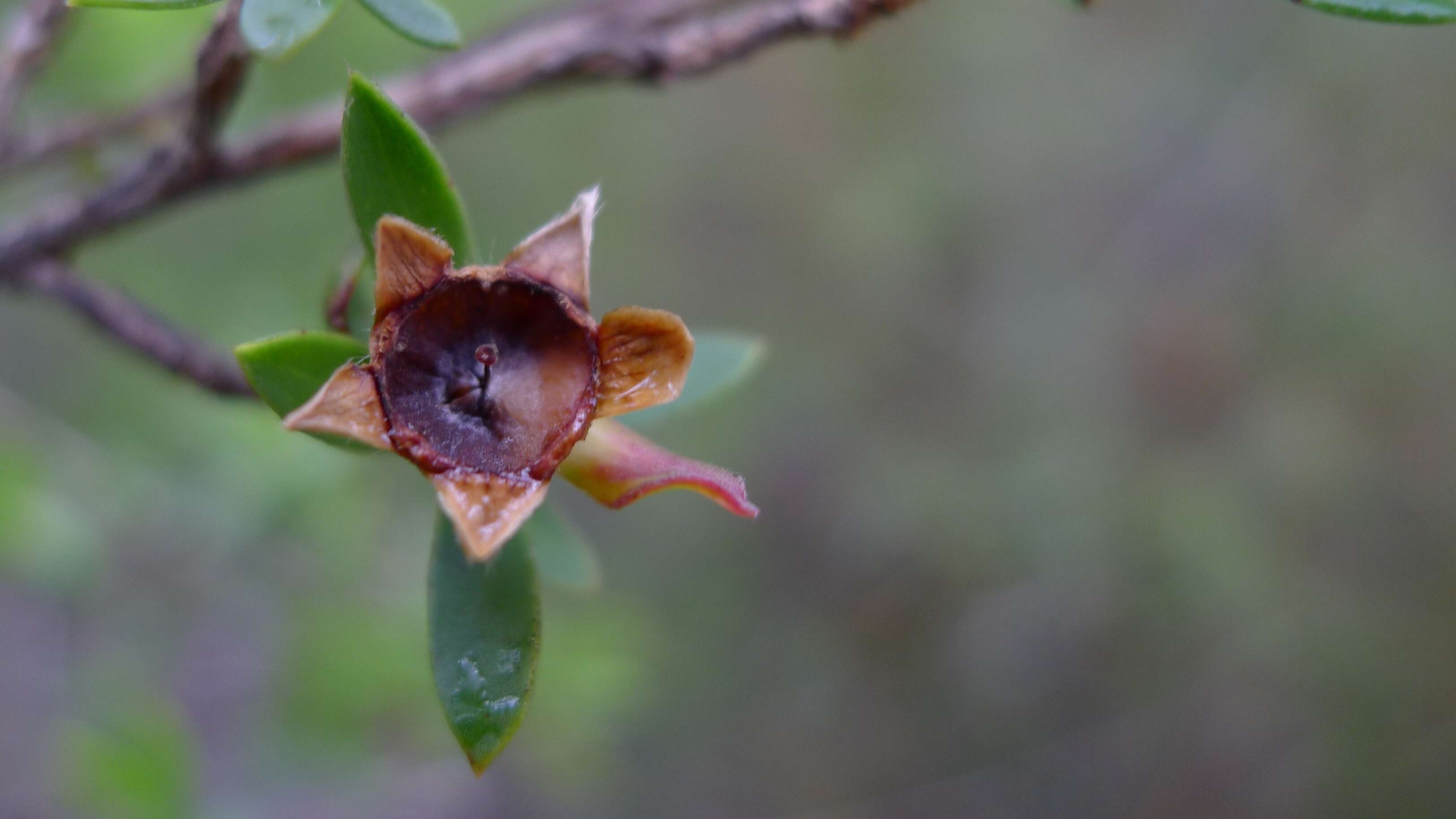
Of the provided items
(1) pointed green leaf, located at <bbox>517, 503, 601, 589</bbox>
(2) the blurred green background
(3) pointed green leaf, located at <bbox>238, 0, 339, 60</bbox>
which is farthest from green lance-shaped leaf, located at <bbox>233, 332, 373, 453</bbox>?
(2) the blurred green background

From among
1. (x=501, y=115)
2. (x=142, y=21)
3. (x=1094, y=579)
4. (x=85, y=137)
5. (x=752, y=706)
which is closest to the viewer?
(x=85, y=137)

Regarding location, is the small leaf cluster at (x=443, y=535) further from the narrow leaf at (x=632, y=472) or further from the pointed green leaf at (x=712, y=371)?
the pointed green leaf at (x=712, y=371)

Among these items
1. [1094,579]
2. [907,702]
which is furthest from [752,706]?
[1094,579]

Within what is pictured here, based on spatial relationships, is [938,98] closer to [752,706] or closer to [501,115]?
A: [501,115]

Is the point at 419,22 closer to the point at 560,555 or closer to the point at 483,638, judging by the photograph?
the point at 483,638

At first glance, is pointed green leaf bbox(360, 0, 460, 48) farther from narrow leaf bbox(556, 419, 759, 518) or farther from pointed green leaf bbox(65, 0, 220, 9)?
narrow leaf bbox(556, 419, 759, 518)

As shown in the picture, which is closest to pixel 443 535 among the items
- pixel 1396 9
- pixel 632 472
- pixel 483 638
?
pixel 483 638
